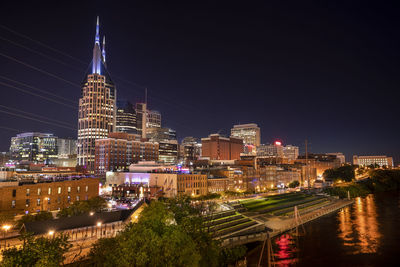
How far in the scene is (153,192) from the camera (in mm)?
99812

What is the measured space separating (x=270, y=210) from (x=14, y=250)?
2782 inches

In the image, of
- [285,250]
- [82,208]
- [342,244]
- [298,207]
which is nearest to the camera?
[285,250]

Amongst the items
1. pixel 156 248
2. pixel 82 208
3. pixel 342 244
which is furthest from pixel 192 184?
pixel 156 248

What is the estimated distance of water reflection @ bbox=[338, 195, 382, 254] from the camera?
5175 centimetres

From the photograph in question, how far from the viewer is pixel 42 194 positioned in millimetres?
63125

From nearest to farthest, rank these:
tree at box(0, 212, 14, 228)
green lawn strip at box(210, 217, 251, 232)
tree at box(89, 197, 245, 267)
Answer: tree at box(89, 197, 245, 267)
tree at box(0, 212, 14, 228)
green lawn strip at box(210, 217, 251, 232)

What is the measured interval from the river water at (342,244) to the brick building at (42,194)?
44.9 metres

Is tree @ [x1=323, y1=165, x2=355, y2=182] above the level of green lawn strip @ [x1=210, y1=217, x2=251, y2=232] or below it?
above

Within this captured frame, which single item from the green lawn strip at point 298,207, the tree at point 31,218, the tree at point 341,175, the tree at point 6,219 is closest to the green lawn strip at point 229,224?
the green lawn strip at point 298,207

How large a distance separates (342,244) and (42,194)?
62.8 m

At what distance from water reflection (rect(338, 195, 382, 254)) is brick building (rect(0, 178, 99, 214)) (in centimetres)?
6085

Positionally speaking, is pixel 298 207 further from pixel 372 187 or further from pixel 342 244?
pixel 372 187

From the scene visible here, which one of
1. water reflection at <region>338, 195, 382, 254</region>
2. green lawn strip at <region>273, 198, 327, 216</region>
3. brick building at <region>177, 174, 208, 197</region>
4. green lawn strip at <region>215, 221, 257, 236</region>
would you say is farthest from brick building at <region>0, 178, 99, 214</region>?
water reflection at <region>338, 195, 382, 254</region>

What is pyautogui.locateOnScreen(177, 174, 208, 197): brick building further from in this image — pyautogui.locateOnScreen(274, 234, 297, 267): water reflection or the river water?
pyautogui.locateOnScreen(274, 234, 297, 267): water reflection
